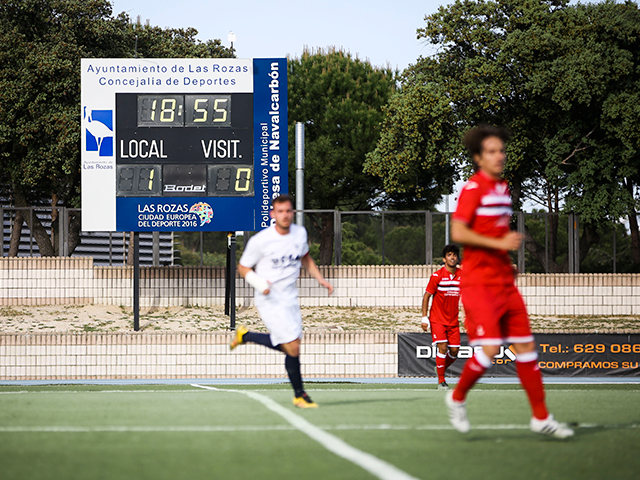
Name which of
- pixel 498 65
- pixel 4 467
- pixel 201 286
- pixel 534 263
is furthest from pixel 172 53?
pixel 4 467

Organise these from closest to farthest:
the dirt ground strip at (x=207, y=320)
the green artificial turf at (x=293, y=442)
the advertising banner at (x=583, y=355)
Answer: the green artificial turf at (x=293, y=442) < the advertising banner at (x=583, y=355) < the dirt ground strip at (x=207, y=320)

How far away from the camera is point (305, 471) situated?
360cm

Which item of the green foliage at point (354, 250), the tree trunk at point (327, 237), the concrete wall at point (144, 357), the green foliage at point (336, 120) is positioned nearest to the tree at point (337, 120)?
the green foliage at point (336, 120)

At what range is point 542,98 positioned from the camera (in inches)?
973

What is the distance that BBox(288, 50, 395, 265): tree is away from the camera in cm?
3444

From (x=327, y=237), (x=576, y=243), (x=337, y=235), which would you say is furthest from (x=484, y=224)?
(x=327, y=237)

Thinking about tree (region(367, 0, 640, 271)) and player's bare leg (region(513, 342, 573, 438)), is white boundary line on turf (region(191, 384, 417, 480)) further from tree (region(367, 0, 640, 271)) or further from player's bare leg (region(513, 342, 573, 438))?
tree (region(367, 0, 640, 271))

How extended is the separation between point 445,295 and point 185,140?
8619 mm

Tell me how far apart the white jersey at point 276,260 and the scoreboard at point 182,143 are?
11.3 meters

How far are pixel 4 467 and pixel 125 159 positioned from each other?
46.9ft

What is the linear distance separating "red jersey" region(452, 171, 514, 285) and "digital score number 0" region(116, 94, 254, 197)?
12943mm

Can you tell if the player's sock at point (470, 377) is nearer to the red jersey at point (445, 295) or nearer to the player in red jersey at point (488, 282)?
the player in red jersey at point (488, 282)

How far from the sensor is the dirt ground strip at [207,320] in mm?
19812

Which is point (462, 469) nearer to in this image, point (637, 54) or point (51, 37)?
point (637, 54)
